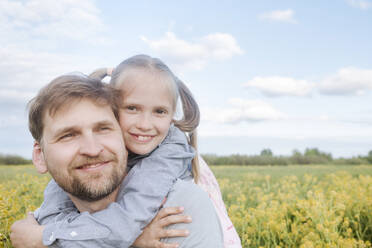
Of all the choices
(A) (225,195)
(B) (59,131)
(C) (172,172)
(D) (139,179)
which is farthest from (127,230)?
(A) (225,195)

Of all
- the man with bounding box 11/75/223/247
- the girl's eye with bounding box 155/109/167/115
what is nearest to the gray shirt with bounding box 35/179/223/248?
the man with bounding box 11/75/223/247

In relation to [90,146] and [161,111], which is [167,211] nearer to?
[90,146]

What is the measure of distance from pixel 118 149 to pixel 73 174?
0.30 m

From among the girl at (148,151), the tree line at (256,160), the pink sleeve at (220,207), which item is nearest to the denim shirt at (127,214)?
the girl at (148,151)

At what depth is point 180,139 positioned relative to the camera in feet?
8.50

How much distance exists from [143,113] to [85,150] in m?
0.61

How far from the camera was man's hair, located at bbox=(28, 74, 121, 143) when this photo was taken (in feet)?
7.21

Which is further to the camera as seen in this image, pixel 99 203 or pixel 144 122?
pixel 144 122

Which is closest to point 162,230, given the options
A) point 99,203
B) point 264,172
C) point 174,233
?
point 174,233

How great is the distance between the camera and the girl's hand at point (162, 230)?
6.70 ft

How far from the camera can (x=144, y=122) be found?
8.27ft

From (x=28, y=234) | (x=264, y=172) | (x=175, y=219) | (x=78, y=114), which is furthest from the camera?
(x=264, y=172)

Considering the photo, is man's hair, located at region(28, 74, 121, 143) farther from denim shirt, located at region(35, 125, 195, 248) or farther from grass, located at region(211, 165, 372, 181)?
grass, located at region(211, 165, 372, 181)

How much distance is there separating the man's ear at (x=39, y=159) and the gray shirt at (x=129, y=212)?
29 cm
